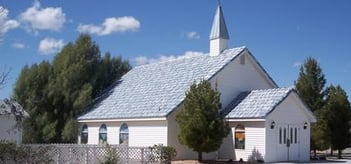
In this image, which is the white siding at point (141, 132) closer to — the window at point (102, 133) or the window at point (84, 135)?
the window at point (102, 133)

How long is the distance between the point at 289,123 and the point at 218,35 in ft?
29.2

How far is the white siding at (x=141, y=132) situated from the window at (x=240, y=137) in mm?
4382

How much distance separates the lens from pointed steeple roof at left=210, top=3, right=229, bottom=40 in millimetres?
41006

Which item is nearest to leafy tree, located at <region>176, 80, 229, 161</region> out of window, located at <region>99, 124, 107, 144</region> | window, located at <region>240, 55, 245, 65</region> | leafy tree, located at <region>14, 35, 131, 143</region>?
window, located at <region>240, 55, 245, 65</region>

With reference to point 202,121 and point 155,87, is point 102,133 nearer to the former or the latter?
point 155,87

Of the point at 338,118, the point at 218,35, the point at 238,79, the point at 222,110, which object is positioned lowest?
the point at 338,118

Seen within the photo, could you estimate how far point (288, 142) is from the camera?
116ft

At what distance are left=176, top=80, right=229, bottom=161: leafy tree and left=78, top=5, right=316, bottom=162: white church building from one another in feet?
7.26

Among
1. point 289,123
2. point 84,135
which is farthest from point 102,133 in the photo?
point 289,123

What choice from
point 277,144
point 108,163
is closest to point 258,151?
point 277,144

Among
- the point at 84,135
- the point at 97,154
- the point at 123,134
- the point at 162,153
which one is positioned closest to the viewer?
the point at 97,154

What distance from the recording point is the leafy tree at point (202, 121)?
32.4 meters

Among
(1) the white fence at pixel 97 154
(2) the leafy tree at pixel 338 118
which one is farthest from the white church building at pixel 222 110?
(1) the white fence at pixel 97 154

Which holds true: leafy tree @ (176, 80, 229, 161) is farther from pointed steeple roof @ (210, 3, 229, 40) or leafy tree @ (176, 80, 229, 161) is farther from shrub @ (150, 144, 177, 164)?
pointed steeple roof @ (210, 3, 229, 40)
